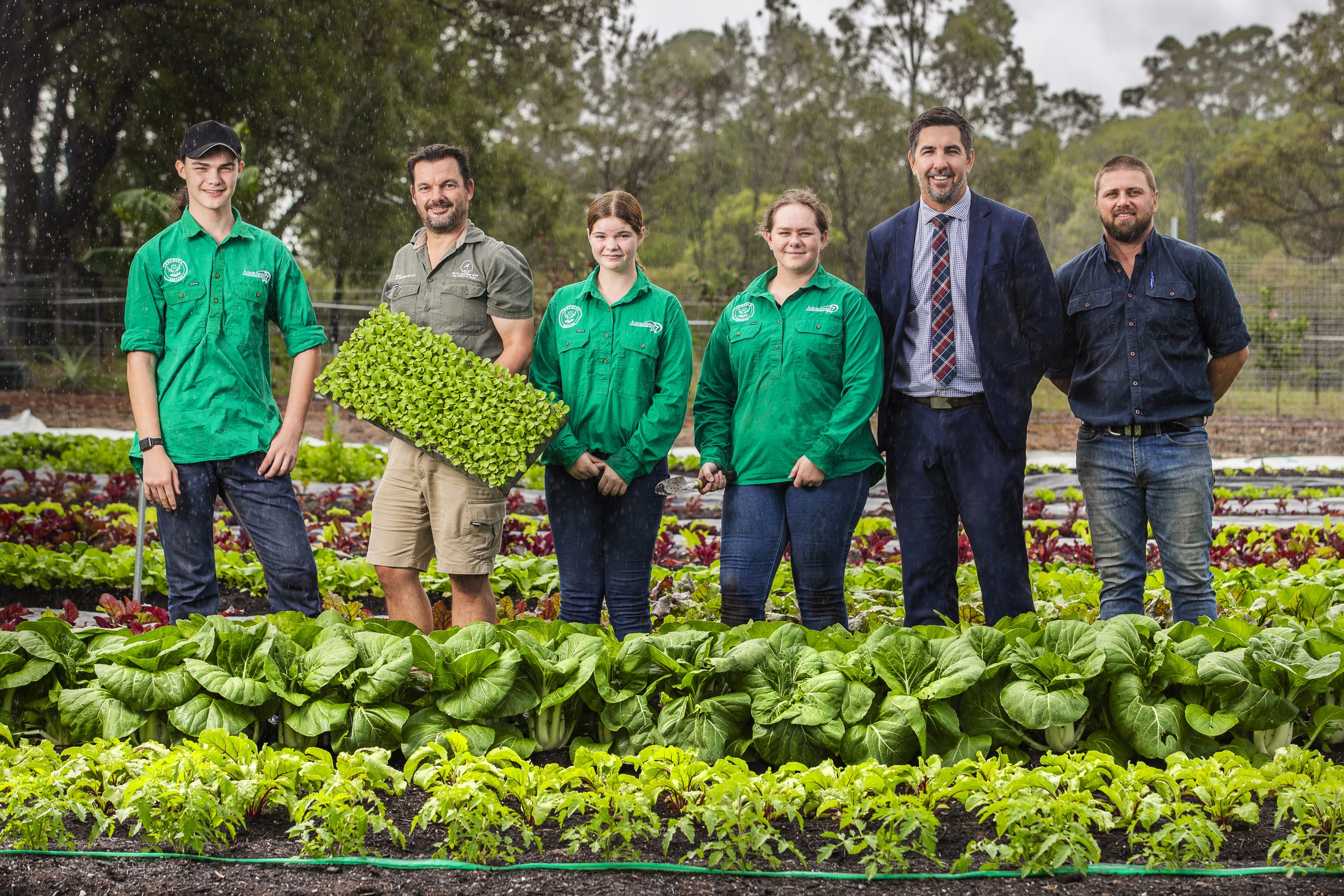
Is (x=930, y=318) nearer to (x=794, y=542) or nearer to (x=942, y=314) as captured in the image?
(x=942, y=314)

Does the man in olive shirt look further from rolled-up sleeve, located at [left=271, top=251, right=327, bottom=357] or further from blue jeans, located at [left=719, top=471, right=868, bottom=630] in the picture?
blue jeans, located at [left=719, top=471, right=868, bottom=630]

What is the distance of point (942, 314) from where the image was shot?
3566 mm

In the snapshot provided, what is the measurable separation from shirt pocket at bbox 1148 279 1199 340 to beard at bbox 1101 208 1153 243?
0.60ft

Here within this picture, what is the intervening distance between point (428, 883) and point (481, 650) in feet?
2.26

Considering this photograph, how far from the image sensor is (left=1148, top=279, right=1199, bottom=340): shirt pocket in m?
3.63

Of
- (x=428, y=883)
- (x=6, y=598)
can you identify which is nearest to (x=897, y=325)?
(x=428, y=883)

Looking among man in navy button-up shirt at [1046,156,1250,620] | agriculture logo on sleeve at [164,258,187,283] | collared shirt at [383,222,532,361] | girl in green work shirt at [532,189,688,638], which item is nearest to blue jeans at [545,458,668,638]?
girl in green work shirt at [532,189,688,638]

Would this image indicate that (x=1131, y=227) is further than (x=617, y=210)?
Yes

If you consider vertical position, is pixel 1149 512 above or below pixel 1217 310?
below

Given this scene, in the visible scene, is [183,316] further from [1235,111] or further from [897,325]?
[1235,111]

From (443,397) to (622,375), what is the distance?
1.91 feet

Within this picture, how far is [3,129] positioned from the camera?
17.8 m

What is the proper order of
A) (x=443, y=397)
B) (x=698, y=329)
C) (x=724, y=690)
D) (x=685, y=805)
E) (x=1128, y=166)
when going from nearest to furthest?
(x=685, y=805)
(x=724, y=690)
(x=443, y=397)
(x=1128, y=166)
(x=698, y=329)

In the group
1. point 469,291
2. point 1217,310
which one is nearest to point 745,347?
point 469,291
